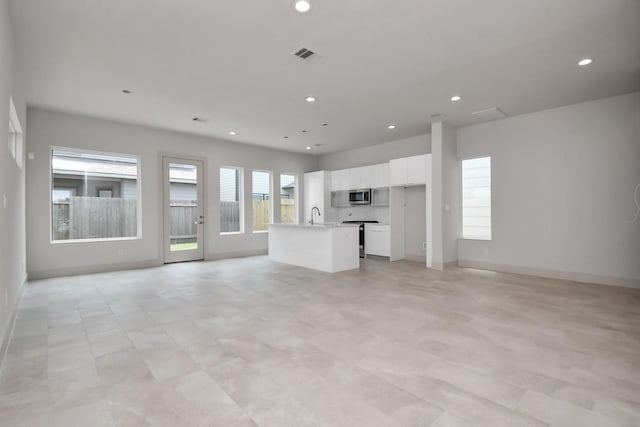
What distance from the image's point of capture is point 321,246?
6.16 meters

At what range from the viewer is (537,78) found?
428 centimetres

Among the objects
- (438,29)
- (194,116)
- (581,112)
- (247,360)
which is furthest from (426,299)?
(194,116)

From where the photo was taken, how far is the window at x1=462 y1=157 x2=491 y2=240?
633 cm

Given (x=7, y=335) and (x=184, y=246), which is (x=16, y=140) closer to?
(x=7, y=335)

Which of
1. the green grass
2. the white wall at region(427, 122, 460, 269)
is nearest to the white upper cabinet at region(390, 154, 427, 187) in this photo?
the white wall at region(427, 122, 460, 269)

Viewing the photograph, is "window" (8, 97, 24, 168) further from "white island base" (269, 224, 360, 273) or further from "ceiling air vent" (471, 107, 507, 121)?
"ceiling air vent" (471, 107, 507, 121)

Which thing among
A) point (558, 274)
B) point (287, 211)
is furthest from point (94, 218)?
point (558, 274)

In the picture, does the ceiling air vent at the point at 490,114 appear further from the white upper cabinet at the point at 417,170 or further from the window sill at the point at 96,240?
the window sill at the point at 96,240

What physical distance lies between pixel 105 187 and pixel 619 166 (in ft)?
29.3

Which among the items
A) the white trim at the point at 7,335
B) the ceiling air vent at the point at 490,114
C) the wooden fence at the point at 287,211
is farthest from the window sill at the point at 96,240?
the ceiling air vent at the point at 490,114

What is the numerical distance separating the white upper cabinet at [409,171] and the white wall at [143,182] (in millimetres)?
3293

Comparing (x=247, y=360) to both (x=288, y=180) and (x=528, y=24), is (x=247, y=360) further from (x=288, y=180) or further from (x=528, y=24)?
(x=288, y=180)

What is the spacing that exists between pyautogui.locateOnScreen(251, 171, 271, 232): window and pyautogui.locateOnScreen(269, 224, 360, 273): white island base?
5.31 ft

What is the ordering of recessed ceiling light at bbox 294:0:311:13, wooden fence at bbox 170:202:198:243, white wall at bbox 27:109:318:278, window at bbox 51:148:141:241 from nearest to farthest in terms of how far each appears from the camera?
recessed ceiling light at bbox 294:0:311:13 < white wall at bbox 27:109:318:278 < window at bbox 51:148:141:241 < wooden fence at bbox 170:202:198:243
